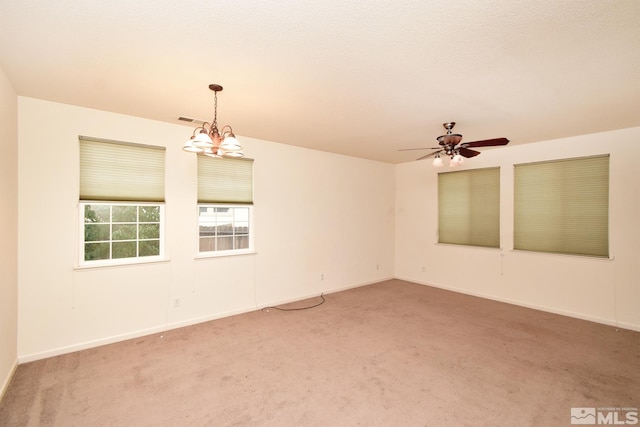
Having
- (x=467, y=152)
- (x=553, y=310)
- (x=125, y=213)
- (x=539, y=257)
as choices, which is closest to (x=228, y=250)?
(x=125, y=213)

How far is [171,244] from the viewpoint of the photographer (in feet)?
12.6

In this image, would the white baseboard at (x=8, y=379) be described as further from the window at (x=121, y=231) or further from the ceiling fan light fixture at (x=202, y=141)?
the ceiling fan light fixture at (x=202, y=141)

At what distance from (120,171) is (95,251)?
0.99 meters

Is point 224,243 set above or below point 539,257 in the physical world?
above

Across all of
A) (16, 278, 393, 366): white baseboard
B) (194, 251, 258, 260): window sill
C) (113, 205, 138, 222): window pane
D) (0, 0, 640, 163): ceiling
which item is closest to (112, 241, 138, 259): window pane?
(113, 205, 138, 222): window pane

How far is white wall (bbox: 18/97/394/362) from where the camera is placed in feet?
9.96

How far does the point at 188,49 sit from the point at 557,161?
531cm

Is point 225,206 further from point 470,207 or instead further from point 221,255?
point 470,207

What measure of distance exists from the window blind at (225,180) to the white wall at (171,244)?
129mm

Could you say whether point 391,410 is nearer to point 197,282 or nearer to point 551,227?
point 197,282

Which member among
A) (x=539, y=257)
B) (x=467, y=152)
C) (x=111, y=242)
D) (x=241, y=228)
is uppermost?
(x=467, y=152)

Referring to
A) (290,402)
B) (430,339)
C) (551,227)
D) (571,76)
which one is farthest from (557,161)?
(290,402)

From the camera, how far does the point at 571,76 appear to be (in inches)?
97.0

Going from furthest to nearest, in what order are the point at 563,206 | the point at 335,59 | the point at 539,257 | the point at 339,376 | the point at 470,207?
the point at 470,207 → the point at 539,257 → the point at 563,206 → the point at 339,376 → the point at 335,59
